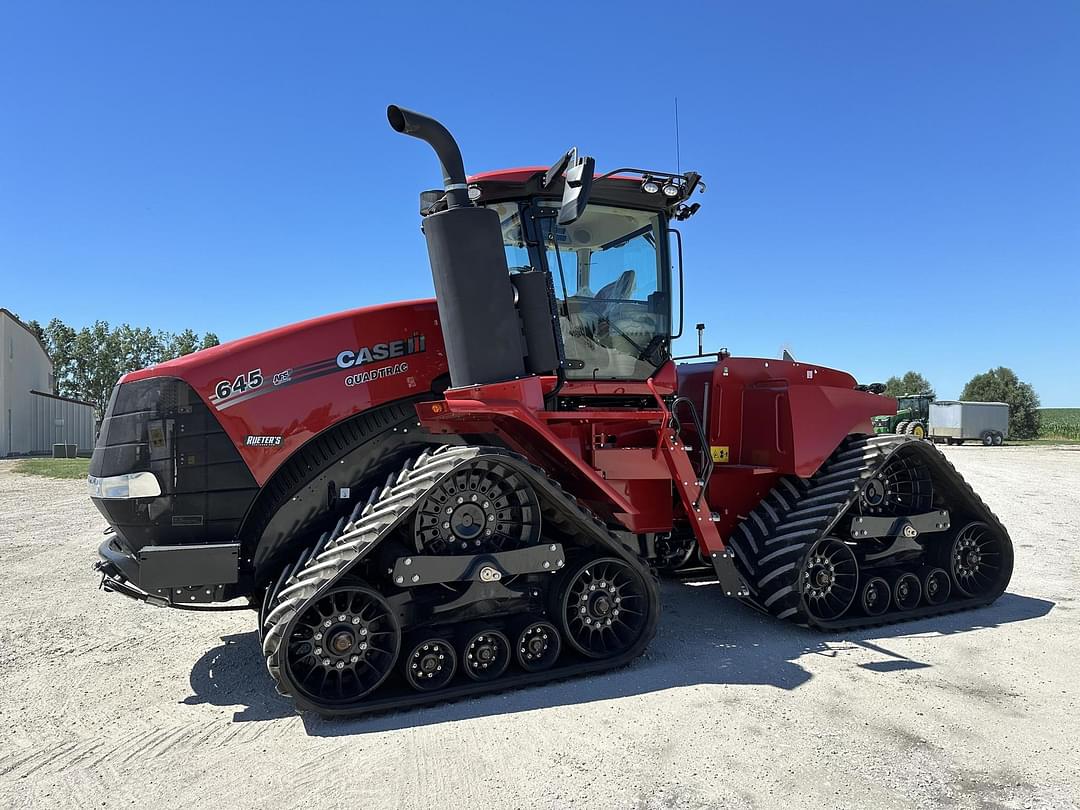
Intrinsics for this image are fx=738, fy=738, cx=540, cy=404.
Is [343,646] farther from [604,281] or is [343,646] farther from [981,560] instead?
[981,560]

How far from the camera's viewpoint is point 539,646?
4.71m

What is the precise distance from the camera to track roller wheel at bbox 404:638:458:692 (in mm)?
4316

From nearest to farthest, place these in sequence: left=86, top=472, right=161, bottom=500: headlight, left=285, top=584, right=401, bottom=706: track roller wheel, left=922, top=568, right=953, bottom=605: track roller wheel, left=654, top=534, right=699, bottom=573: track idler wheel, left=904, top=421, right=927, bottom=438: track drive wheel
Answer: left=285, top=584, right=401, bottom=706: track roller wheel
left=86, top=472, right=161, bottom=500: headlight
left=654, top=534, right=699, bottom=573: track idler wheel
left=922, top=568, right=953, bottom=605: track roller wheel
left=904, top=421, right=927, bottom=438: track drive wheel

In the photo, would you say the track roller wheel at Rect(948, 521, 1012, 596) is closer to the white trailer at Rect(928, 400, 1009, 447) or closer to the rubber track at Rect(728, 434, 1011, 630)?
the rubber track at Rect(728, 434, 1011, 630)

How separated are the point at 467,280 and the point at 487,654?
2.32 meters

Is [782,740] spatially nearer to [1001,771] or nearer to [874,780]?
[874,780]

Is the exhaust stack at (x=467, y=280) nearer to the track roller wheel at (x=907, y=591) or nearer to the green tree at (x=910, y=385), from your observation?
the track roller wheel at (x=907, y=591)

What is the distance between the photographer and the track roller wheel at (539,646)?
4.66 metres

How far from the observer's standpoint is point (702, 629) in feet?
19.6

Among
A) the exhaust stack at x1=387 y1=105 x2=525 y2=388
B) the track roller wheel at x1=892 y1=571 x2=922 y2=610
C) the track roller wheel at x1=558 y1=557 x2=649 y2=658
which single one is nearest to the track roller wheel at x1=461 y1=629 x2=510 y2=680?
the track roller wheel at x1=558 y1=557 x2=649 y2=658

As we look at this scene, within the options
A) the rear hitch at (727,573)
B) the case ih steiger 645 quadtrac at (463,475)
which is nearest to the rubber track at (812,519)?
the case ih steiger 645 quadtrac at (463,475)

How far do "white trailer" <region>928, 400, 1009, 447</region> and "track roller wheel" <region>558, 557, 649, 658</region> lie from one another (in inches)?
1900

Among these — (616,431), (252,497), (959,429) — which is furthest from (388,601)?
(959,429)

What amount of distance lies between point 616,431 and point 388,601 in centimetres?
216
